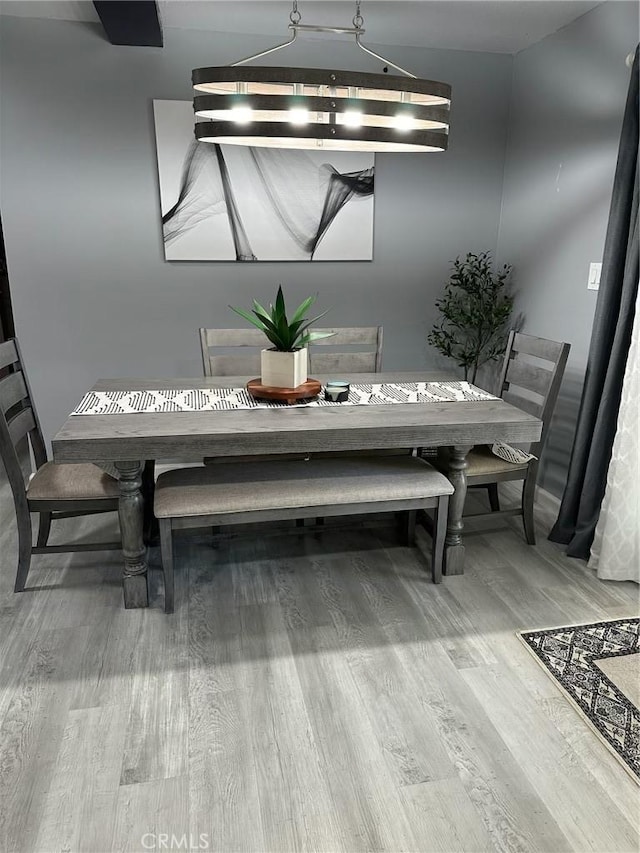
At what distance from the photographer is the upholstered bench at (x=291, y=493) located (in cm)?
227

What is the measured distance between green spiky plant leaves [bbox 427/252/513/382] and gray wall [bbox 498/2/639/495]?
14cm

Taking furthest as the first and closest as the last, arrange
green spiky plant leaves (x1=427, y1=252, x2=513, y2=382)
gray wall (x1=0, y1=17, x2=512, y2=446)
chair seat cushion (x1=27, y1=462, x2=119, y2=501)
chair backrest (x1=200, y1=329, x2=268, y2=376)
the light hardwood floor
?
green spiky plant leaves (x1=427, y1=252, x2=513, y2=382) < gray wall (x1=0, y1=17, x2=512, y2=446) < chair backrest (x1=200, y1=329, x2=268, y2=376) < chair seat cushion (x1=27, y1=462, x2=119, y2=501) < the light hardwood floor

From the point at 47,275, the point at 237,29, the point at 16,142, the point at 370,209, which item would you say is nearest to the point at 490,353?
the point at 370,209

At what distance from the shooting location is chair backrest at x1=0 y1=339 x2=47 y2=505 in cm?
224

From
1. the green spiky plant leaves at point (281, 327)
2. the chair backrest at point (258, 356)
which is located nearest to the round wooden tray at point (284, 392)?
the green spiky plant leaves at point (281, 327)

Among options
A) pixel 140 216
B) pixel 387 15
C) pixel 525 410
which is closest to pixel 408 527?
pixel 525 410

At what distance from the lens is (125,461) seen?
86.5 inches

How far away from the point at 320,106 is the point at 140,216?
2.06m

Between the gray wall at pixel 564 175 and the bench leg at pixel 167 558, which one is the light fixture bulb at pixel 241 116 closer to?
the bench leg at pixel 167 558

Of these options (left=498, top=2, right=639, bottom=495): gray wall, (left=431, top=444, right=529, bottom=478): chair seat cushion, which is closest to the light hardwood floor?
(left=431, top=444, right=529, bottom=478): chair seat cushion

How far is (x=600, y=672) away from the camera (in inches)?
81.7

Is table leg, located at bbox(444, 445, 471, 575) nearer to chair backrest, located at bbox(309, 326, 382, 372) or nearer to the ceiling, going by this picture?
chair backrest, located at bbox(309, 326, 382, 372)

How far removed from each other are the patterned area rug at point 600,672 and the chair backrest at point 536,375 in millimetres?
793

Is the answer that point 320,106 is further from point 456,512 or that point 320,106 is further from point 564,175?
point 564,175
